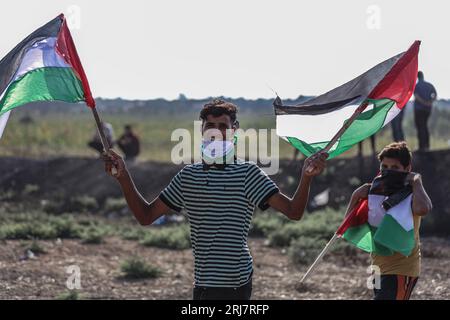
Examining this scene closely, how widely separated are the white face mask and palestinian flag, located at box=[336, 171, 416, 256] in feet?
5.27

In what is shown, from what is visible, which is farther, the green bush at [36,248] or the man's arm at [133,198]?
the green bush at [36,248]

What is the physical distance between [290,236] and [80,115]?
42.0 meters

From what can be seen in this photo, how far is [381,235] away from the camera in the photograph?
7.18 metres

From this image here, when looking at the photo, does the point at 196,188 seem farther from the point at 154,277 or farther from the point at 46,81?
the point at 154,277

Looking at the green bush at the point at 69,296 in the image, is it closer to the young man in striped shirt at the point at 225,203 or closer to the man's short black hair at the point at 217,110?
the young man in striped shirt at the point at 225,203

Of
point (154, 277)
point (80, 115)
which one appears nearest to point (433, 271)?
point (154, 277)

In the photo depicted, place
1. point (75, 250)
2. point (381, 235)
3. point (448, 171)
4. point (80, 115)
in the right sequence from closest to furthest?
point (381, 235) → point (75, 250) → point (448, 171) → point (80, 115)

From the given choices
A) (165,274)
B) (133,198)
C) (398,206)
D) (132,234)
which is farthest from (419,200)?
(132,234)

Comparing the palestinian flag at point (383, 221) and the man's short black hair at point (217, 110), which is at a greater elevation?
the man's short black hair at point (217, 110)

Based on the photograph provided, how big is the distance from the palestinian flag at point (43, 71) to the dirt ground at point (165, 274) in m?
4.93

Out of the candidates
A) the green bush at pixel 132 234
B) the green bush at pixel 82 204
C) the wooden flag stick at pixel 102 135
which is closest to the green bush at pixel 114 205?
the green bush at pixel 82 204

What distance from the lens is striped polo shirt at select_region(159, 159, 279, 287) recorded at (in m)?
5.93

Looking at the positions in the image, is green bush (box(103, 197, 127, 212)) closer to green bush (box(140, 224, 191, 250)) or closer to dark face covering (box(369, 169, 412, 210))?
green bush (box(140, 224, 191, 250))

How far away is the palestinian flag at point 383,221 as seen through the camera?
7109mm
